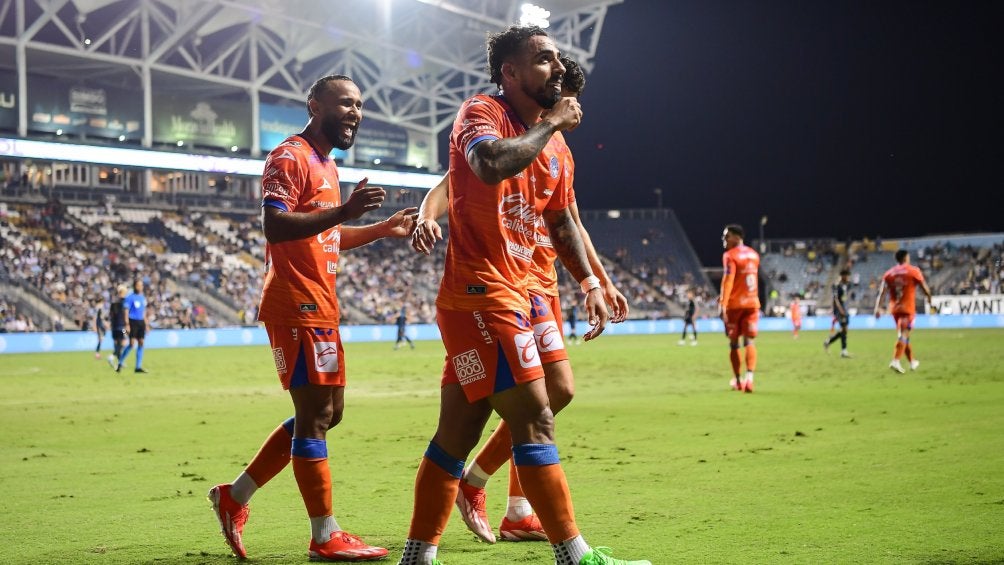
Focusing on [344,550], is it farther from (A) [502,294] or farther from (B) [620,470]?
(B) [620,470]

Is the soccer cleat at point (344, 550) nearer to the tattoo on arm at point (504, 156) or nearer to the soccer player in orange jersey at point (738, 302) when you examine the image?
the tattoo on arm at point (504, 156)

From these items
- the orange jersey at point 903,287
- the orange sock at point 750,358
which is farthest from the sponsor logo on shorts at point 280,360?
the orange jersey at point 903,287

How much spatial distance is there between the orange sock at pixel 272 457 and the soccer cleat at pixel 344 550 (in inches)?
21.5

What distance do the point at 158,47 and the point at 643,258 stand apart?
33.1m

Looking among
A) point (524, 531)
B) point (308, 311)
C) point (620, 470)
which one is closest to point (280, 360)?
point (308, 311)

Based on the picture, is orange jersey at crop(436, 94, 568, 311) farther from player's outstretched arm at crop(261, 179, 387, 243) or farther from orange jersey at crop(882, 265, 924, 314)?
orange jersey at crop(882, 265, 924, 314)

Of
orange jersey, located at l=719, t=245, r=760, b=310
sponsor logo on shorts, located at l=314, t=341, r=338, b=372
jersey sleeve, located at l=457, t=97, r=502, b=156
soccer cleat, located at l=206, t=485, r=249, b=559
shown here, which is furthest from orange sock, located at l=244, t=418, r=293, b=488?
orange jersey, located at l=719, t=245, r=760, b=310

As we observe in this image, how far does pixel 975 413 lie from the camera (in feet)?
39.6

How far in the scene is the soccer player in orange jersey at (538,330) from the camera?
488 cm

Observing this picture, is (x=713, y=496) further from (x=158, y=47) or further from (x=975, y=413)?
(x=158, y=47)

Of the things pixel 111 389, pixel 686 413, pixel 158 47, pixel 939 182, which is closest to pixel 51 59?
pixel 158 47

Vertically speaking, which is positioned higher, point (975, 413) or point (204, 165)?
point (204, 165)

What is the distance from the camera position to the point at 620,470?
8430mm

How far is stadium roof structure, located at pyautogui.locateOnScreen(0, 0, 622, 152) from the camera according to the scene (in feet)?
157
